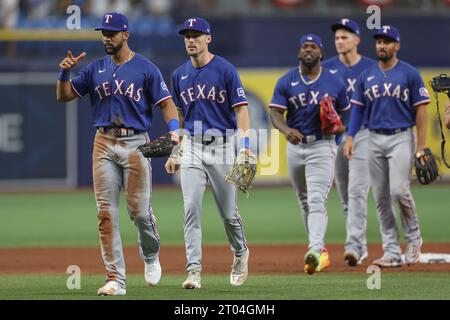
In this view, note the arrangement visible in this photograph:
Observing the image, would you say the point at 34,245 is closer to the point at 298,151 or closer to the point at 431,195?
the point at 298,151

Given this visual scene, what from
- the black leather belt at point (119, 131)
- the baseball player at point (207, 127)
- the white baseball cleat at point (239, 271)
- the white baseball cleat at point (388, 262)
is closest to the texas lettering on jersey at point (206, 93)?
the baseball player at point (207, 127)

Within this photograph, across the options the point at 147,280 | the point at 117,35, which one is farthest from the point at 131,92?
the point at 147,280

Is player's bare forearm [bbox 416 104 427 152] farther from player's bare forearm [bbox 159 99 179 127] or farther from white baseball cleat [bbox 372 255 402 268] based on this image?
player's bare forearm [bbox 159 99 179 127]

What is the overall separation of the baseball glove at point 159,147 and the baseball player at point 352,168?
268 centimetres

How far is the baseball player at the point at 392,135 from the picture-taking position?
10.8 meters

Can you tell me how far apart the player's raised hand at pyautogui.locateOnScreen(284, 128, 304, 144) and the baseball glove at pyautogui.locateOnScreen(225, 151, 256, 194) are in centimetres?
146

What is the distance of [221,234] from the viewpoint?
1477 cm

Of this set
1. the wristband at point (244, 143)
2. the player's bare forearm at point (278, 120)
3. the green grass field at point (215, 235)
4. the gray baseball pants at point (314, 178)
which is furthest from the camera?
the player's bare forearm at point (278, 120)

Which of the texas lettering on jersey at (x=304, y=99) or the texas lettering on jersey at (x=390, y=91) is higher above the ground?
the texas lettering on jersey at (x=390, y=91)

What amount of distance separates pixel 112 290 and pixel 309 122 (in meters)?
2.94

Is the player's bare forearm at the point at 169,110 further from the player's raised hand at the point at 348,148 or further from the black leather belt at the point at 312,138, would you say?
the player's raised hand at the point at 348,148

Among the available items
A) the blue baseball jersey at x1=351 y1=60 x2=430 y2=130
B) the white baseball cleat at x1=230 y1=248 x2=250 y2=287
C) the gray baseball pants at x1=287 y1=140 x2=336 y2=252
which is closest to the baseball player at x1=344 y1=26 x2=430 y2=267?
the blue baseball jersey at x1=351 y1=60 x2=430 y2=130

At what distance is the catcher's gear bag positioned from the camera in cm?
1021
